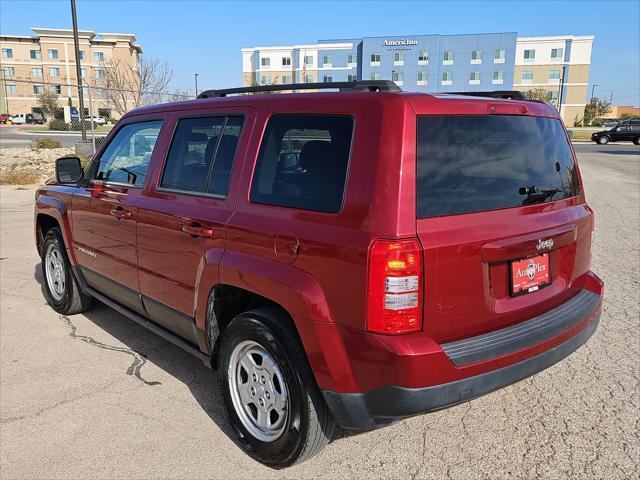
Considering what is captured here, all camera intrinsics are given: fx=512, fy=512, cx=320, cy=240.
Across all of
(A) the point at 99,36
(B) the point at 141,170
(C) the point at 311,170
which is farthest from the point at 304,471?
(A) the point at 99,36

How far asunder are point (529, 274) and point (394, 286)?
0.85m

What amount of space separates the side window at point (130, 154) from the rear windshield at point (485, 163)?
2160 mm

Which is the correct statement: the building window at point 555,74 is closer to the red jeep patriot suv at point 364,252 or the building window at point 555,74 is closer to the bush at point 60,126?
the bush at point 60,126

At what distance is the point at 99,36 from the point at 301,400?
95.8m

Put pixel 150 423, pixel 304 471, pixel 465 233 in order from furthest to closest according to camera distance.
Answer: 1. pixel 150 423
2. pixel 304 471
3. pixel 465 233

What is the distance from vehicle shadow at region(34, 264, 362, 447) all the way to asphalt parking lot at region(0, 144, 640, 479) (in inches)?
0.5

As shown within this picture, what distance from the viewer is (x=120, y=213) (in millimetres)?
3764

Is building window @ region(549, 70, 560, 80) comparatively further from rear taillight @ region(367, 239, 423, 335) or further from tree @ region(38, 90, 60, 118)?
rear taillight @ region(367, 239, 423, 335)

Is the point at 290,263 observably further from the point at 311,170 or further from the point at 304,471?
the point at 304,471

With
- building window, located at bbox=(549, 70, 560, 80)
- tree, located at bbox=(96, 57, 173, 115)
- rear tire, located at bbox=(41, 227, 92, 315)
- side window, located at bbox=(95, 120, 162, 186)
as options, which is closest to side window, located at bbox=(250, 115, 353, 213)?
side window, located at bbox=(95, 120, 162, 186)

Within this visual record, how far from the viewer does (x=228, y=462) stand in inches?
110

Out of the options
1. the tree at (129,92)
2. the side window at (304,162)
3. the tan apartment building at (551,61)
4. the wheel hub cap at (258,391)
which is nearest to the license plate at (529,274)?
the side window at (304,162)

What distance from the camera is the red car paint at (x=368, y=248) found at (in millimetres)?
2180

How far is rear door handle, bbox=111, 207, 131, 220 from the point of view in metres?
3.69
